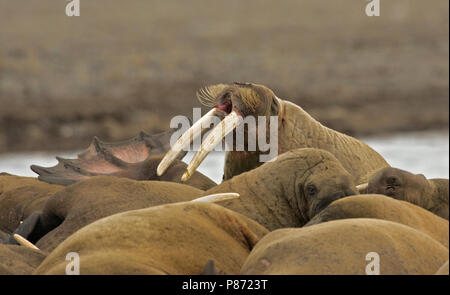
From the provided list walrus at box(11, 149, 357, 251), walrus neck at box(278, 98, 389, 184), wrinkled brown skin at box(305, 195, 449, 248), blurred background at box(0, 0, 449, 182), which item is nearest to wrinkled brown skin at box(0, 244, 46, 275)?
walrus at box(11, 149, 357, 251)

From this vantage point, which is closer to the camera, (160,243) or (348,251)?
(348,251)

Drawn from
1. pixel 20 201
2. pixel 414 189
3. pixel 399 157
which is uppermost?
pixel 414 189

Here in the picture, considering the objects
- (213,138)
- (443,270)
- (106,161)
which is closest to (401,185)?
(213,138)

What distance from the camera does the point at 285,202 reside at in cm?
435

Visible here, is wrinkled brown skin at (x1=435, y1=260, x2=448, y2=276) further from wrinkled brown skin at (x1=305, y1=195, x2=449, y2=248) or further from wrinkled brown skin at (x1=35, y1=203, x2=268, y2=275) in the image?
wrinkled brown skin at (x1=35, y1=203, x2=268, y2=275)

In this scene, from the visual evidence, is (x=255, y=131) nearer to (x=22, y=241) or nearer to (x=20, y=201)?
(x=20, y=201)

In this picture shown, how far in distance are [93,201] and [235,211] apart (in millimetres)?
636

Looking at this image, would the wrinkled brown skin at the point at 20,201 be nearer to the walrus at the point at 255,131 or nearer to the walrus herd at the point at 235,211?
the walrus herd at the point at 235,211

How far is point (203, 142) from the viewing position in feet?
16.2

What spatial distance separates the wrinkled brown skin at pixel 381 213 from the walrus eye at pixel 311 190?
1.44 ft

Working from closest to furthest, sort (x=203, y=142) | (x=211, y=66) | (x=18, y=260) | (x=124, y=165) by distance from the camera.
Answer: (x=18, y=260)
(x=203, y=142)
(x=124, y=165)
(x=211, y=66)

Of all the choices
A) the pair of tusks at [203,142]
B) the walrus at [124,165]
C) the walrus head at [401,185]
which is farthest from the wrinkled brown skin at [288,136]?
the walrus head at [401,185]

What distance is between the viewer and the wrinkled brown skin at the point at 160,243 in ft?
10.6
